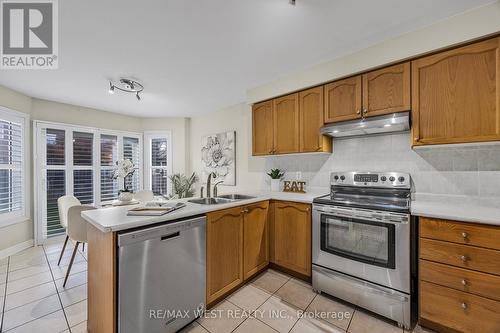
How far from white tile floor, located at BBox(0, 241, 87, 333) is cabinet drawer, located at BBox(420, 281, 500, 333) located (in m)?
2.64

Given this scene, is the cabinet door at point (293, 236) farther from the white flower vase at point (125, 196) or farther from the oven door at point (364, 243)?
the white flower vase at point (125, 196)

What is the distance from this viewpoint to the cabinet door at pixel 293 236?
222 cm

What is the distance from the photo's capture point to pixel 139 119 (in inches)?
187

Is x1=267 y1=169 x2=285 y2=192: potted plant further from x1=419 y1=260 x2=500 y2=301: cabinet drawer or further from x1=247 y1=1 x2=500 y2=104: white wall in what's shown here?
x1=419 y1=260 x2=500 y2=301: cabinet drawer

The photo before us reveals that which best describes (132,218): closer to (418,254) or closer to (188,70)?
(188,70)

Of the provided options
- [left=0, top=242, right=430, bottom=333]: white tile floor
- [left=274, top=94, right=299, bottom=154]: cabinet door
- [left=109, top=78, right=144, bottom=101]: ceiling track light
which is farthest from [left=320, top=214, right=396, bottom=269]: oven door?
[left=109, top=78, right=144, bottom=101]: ceiling track light

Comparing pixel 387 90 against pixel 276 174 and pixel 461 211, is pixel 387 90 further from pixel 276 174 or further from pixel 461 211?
pixel 276 174

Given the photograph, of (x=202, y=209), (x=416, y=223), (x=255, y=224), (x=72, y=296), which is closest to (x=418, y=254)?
(x=416, y=223)

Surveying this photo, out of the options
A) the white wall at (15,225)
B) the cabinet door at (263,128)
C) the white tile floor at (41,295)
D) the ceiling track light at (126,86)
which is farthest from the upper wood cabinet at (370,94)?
the white wall at (15,225)

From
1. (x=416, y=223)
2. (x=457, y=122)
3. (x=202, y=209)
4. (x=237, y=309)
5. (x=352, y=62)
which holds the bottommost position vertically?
(x=237, y=309)

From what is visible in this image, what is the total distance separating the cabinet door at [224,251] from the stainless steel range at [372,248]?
2.53 ft

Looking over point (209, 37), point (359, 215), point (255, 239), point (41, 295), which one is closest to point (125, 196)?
point (41, 295)

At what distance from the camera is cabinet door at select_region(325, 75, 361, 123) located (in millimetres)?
2164

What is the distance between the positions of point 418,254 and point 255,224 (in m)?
1.43
